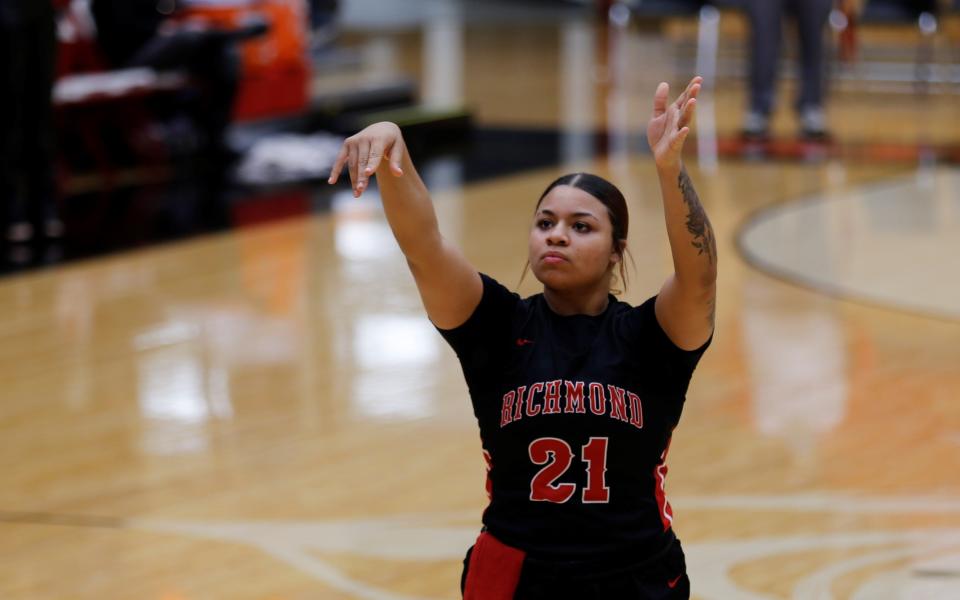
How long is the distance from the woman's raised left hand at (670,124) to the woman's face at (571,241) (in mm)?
177

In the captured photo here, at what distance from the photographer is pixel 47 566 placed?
3471 mm

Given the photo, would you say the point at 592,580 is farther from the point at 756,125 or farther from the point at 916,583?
the point at 756,125

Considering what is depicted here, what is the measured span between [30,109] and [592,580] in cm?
528

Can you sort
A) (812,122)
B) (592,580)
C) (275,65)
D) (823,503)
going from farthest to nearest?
(812,122)
(275,65)
(823,503)
(592,580)

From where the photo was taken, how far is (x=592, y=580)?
2238mm

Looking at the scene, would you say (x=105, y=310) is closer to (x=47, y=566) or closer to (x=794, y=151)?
(x=47, y=566)

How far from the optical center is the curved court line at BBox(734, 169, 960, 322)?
5820 mm

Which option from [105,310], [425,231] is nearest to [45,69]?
[105,310]

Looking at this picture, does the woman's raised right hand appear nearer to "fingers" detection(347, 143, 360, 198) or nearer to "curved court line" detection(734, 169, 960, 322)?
"fingers" detection(347, 143, 360, 198)

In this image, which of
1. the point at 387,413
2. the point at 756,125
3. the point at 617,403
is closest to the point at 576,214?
the point at 617,403

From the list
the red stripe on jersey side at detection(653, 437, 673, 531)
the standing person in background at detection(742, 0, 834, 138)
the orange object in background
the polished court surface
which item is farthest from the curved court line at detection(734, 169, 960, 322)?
the red stripe on jersey side at detection(653, 437, 673, 531)

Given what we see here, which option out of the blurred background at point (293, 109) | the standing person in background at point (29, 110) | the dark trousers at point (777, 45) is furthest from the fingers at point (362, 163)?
the dark trousers at point (777, 45)

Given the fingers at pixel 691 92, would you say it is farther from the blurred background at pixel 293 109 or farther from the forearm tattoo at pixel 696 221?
the blurred background at pixel 293 109

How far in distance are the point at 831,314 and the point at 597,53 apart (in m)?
9.87
